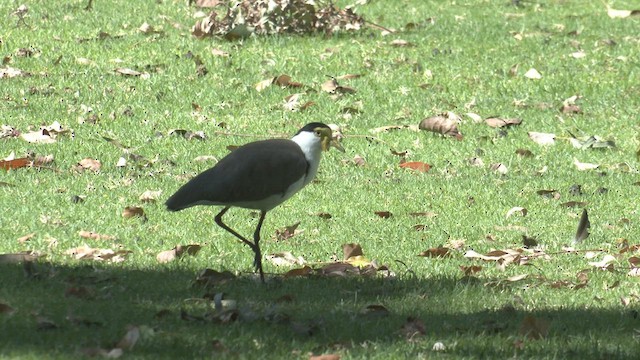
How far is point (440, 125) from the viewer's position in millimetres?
12414

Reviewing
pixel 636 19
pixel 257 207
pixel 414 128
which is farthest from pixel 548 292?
pixel 636 19

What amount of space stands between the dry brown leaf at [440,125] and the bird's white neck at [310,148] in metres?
4.32

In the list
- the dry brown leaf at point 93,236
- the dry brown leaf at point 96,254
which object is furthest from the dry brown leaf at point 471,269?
the dry brown leaf at point 93,236

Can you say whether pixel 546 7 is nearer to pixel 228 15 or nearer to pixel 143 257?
pixel 228 15

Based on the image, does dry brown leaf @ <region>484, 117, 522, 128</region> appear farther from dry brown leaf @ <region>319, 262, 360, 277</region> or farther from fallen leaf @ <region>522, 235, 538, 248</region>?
dry brown leaf @ <region>319, 262, 360, 277</region>

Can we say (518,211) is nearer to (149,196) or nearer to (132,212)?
(149,196)

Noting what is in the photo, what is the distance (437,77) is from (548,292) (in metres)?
6.55

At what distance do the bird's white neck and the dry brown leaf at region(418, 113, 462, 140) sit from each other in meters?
4.32

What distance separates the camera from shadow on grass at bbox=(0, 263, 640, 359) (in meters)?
6.17

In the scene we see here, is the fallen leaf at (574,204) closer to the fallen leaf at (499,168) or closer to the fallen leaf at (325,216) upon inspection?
the fallen leaf at (499,168)

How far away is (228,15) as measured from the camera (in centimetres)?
1516

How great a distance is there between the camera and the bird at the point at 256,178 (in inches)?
301

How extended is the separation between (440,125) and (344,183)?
6.85 feet

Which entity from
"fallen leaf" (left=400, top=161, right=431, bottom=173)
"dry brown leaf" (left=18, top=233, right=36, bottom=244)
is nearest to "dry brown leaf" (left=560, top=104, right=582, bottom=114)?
"fallen leaf" (left=400, top=161, right=431, bottom=173)
